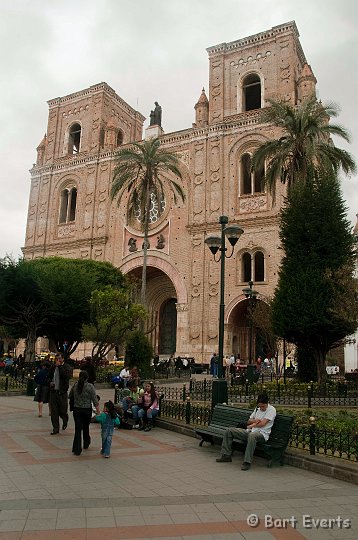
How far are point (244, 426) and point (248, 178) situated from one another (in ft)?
95.9

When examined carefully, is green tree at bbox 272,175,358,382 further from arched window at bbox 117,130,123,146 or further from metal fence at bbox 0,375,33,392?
arched window at bbox 117,130,123,146

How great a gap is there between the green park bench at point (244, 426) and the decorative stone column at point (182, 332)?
24.1 metres

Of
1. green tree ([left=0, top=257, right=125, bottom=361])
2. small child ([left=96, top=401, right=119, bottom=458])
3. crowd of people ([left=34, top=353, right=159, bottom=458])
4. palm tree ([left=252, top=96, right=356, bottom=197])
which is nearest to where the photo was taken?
small child ([left=96, top=401, right=119, bottom=458])

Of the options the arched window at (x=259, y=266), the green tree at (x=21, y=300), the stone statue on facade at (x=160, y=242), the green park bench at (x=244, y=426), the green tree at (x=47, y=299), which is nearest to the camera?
the green park bench at (x=244, y=426)

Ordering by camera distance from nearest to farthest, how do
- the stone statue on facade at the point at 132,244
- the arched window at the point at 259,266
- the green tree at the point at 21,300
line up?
the green tree at the point at 21,300 < the arched window at the point at 259,266 < the stone statue on facade at the point at 132,244

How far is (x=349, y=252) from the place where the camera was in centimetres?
1889

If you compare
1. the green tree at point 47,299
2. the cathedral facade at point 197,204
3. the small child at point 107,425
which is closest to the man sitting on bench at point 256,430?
the small child at point 107,425

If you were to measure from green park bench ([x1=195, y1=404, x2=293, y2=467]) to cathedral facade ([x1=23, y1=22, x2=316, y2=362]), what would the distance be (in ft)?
71.2

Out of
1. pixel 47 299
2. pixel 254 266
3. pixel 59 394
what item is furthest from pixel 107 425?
pixel 254 266

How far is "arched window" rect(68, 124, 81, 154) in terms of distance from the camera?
1783 inches

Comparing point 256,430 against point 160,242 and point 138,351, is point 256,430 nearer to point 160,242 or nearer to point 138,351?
point 138,351

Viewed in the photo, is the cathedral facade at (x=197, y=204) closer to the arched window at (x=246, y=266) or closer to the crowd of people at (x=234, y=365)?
the arched window at (x=246, y=266)

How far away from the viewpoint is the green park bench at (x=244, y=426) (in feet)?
23.5

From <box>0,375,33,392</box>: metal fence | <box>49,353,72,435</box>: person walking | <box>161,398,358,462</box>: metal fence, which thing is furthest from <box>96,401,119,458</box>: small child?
<box>0,375,33,392</box>: metal fence
